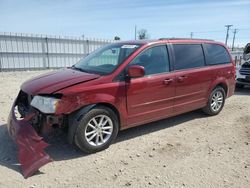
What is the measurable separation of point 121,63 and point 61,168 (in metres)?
1.94

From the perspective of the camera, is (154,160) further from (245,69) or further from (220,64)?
(245,69)

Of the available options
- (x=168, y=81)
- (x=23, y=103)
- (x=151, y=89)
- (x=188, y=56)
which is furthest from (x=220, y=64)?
(x=23, y=103)

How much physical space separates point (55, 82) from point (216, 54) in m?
3.95

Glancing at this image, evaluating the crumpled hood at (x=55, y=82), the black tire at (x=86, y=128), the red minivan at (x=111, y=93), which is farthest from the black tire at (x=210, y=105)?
the crumpled hood at (x=55, y=82)

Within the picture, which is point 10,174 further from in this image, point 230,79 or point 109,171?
point 230,79

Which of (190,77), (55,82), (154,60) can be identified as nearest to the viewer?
(55,82)

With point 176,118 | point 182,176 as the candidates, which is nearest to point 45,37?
point 176,118

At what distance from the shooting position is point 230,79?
624cm

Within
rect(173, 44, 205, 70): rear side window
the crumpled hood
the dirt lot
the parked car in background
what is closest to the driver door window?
rect(173, 44, 205, 70): rear side window

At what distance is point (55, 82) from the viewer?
3949mm

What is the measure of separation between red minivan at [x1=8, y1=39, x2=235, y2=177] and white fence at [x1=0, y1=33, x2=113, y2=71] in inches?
431

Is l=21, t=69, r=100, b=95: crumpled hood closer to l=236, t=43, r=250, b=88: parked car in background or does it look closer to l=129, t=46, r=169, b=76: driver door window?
l=129, t=46, r=169, b=76: driver door window

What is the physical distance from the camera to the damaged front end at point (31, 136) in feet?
11.2

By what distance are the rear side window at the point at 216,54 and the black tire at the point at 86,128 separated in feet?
9.44
